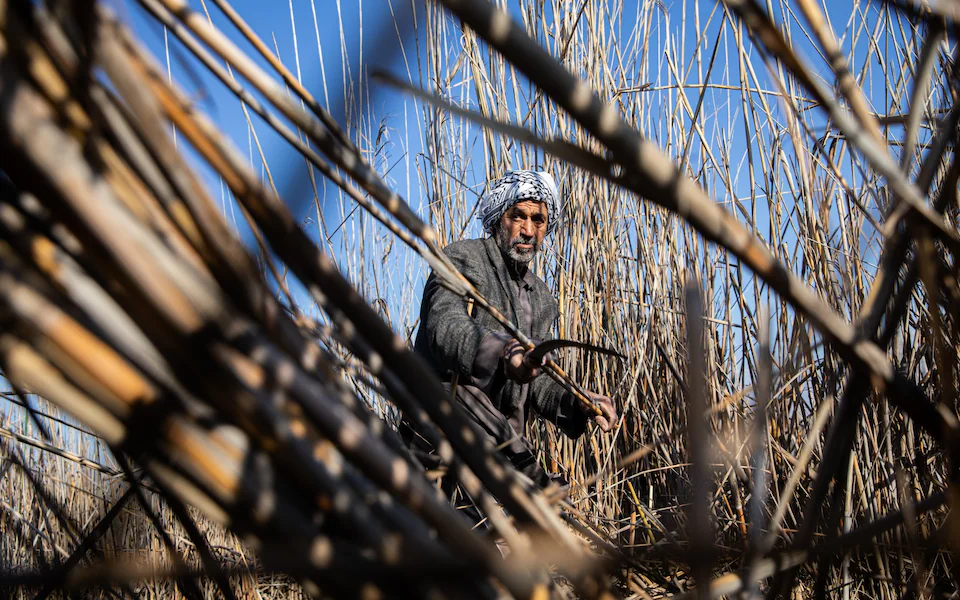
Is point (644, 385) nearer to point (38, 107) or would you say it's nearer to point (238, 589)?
point (238, 589)

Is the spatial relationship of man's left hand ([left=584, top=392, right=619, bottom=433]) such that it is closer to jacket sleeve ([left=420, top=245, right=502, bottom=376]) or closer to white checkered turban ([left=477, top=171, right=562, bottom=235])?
jacket sleeve ([left=420, top=245, right=502, bottom=376])

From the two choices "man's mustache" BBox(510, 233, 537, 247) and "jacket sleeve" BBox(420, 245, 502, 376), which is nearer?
"jacket sleeve" BBox(420, 245, 502, 376)

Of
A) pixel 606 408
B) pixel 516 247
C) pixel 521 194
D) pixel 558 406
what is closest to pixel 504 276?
pixel 516 247

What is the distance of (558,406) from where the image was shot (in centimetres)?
165

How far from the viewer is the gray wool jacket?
146 cm

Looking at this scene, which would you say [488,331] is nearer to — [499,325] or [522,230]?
[499,325]

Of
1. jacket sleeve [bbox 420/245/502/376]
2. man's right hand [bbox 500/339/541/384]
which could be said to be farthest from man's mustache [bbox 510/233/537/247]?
man's right hand [bbox 500/339/541/384]

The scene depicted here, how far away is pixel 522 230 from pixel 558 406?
0.42 m

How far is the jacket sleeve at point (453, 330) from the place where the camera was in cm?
146

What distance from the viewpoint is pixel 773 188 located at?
3.85 ft

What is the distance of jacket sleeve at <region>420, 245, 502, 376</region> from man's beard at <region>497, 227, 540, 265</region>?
156 mm

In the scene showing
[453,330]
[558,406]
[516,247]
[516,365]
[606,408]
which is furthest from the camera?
[516,247]

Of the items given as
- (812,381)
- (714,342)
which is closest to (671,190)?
(812,381)

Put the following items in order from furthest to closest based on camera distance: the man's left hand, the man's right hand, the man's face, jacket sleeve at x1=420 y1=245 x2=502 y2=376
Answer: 1. the man's face
2. jacket sleeve at x1=420 y1=245 x2=502 y2=376
3. the man's left hand
4. the man's right hand
